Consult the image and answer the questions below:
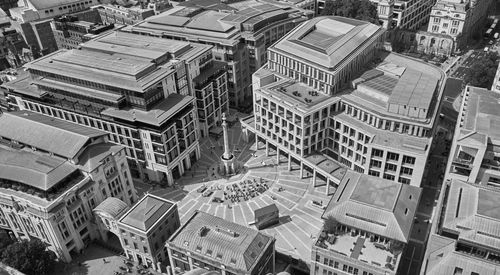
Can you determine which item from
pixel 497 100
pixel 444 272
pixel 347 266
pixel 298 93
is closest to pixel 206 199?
pixel 298 93

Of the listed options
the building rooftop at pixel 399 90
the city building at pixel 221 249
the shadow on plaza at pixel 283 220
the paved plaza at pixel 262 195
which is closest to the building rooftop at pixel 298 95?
the building rooftop at pixel 399 90

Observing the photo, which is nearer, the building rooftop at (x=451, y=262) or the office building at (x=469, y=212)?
the building rooftop at (x=451, y=262)

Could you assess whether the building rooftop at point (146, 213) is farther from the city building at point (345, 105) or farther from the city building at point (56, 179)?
the city building at point (345, 105)

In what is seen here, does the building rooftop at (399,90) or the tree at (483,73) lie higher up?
the building rooftop at (399,90)

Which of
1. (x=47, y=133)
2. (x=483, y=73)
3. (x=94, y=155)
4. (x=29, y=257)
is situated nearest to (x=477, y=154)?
(x=483, y=73)

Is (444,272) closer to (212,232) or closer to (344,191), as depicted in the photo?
(344,191)

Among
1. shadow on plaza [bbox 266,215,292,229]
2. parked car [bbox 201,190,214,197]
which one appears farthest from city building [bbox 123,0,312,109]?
shadow on plaza [bbox 266,215,292,229]
